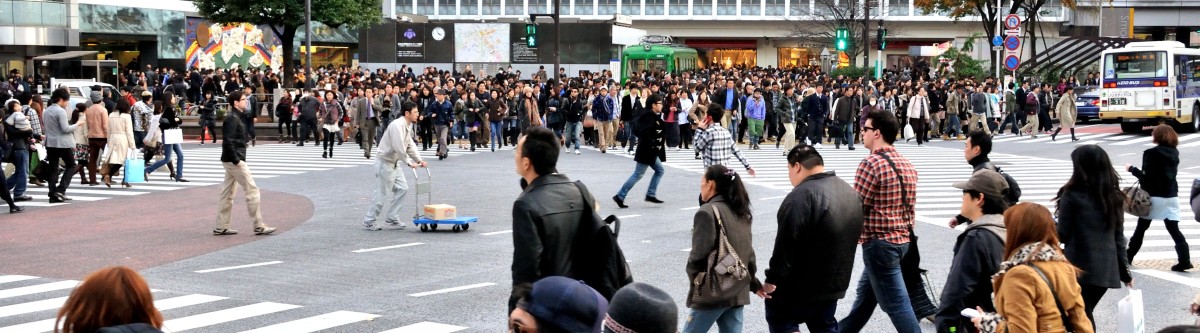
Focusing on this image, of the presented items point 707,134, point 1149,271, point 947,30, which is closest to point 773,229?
point 707,134

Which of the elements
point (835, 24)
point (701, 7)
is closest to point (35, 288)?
point (835, 24)

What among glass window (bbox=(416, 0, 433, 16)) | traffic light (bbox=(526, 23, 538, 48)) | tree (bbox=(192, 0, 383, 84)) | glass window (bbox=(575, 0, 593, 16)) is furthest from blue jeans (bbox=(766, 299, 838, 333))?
glass window (bbox=(416, 0, 433, 16))

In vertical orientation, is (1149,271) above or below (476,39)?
below

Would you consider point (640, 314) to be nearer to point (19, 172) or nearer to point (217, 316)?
point (217, 316)

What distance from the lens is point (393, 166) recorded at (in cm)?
1538

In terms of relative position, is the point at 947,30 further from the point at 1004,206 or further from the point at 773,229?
the point at 1004,206

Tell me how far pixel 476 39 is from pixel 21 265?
1611 inches

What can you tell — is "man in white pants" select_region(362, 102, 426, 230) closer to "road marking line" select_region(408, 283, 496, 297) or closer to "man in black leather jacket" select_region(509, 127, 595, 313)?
"road marking line" select_region(408, 283, 496, 297)

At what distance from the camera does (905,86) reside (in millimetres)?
35625

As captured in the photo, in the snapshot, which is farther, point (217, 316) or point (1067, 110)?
point (1067, 110)

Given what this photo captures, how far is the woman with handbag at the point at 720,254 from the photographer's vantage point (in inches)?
273

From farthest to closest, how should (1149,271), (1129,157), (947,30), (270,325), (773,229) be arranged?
1. (947,30)
2. (1129,157)
3. (773,229)
4. (1149,271)
5. (270,325)

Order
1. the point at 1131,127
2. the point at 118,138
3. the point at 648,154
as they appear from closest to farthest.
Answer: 1. the point at 648,154
2. the point at 118,138
3. the point at 1131,127

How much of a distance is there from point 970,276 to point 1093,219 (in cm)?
138
